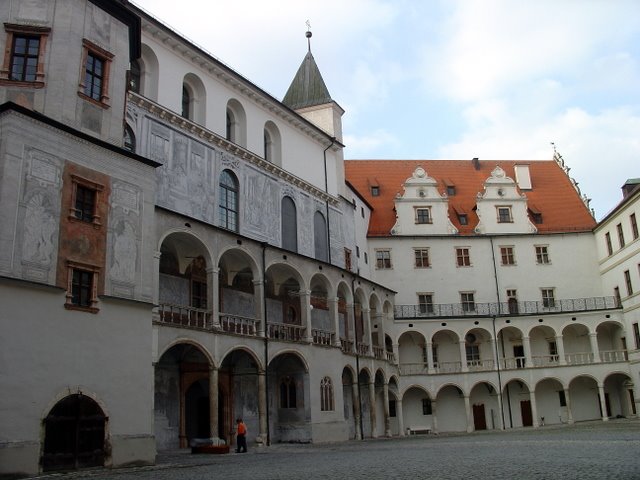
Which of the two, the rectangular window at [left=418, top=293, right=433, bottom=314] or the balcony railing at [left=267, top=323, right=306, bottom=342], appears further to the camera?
the rectangular window at [left=418, top=293, right=433, bottom=314]

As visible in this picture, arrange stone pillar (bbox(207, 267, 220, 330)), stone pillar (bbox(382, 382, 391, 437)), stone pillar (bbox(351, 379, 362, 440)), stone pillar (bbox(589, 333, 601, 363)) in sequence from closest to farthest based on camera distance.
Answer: stone pillar (bbox(207, 267, 220, 330)) → stone pillar (bbox(351, 379, 362, 440)) → stone pillar (bbox(382, 382, 391, 437)) → stone pillar (bbox(589, 333, 601, 363))

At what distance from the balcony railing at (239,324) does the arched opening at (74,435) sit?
7.89 m

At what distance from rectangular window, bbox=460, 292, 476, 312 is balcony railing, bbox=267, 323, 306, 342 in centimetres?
1860

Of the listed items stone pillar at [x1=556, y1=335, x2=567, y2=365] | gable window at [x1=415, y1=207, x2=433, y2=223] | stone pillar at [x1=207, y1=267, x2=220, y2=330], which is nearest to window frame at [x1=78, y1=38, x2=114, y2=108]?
stone pillar at [x1=207, y1=267, x2=220, y2=330]

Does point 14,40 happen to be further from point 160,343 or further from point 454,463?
point 454,463

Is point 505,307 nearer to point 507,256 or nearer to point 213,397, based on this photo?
point 507,256

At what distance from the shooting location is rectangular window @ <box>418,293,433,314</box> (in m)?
44.4

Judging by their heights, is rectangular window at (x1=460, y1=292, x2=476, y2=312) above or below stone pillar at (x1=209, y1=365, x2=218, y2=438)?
above

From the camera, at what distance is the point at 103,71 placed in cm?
1962

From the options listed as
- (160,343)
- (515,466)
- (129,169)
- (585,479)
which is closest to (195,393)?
(160,343)

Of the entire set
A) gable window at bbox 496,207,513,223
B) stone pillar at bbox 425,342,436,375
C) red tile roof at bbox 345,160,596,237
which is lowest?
stone pillar at bbox 425,342,436,375

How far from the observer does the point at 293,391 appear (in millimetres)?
28578

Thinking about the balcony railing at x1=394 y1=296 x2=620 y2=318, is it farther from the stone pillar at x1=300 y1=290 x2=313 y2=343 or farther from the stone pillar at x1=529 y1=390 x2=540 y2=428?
the stone pillar at x1=300 y1=290 x2=313 y2=343

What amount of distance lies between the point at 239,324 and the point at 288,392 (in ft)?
13.1
